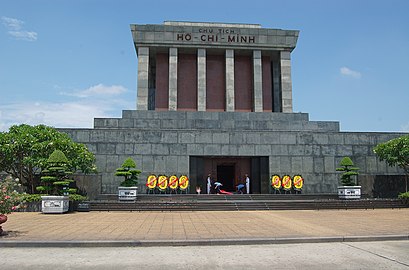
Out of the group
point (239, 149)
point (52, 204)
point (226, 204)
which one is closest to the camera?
point (52, 204)

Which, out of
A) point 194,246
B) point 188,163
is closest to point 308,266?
point 194,246

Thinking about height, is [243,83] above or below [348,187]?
above

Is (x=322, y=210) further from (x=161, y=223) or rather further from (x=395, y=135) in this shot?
(x=395, y=135)

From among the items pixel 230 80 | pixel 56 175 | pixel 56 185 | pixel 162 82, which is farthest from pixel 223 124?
pixel 56 185

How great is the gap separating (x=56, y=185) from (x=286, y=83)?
82.3ft

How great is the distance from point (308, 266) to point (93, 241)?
5994 millimetres

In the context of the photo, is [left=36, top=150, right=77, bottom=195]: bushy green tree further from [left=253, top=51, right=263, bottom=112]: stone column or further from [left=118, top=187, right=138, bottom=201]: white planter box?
[left=253, top=51, right=263, bottom=112]: stone column

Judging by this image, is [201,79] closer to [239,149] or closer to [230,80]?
[230,80]

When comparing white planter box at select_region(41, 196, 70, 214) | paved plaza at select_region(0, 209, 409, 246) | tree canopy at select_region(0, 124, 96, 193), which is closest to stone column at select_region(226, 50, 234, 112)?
tree canopy at select_region(0, 124, 96, 193)

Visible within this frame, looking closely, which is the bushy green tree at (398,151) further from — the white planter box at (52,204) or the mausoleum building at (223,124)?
the white planter box at (52,204)

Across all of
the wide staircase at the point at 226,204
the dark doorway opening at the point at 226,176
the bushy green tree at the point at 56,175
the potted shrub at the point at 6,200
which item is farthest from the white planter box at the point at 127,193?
the potted shrub at the point at 6,200

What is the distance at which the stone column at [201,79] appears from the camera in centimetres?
3569

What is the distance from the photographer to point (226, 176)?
31.7m

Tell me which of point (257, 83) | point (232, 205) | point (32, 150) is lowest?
point (232, 205)
